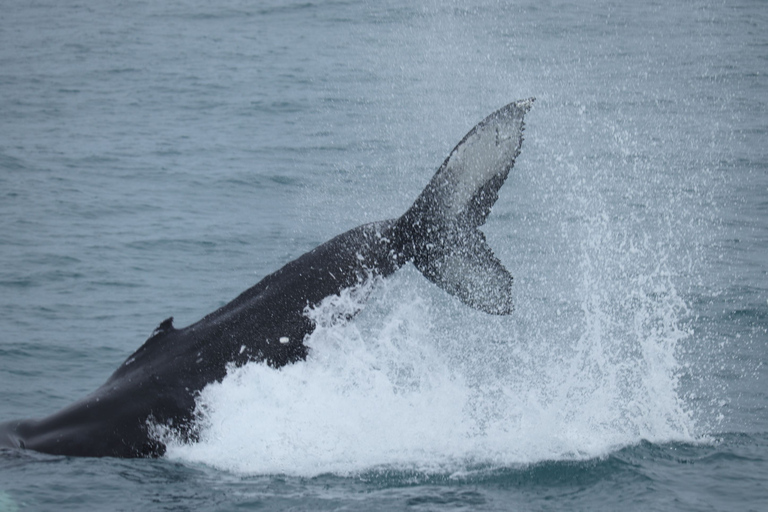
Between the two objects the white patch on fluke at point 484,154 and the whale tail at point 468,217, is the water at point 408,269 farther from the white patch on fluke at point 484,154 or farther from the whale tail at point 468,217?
the white patch on fluke at point 484,154

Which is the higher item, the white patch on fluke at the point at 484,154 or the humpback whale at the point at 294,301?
the white patch on fluke at the point at 484,154

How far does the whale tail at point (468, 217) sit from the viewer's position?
7117 mm

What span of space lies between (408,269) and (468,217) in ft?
26.2

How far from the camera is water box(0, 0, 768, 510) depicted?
784 cm

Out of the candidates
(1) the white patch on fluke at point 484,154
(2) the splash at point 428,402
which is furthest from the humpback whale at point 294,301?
(2) the splash at point 428,402

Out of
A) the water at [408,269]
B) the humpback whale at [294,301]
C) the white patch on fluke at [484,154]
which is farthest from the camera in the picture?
the water at [408,269]

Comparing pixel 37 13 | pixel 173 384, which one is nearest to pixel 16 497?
pixel 173 384

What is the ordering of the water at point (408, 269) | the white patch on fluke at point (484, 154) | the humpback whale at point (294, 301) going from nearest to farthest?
1. the white patch on fluke at point (484, 154)
2. the humpback whale at point (294, 301)
3. the water at point (408, 269)

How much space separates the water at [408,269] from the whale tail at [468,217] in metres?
0.45

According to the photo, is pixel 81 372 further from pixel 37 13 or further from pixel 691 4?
pixel 37 13

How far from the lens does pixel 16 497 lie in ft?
24.0

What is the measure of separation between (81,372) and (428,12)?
2484 centimetres

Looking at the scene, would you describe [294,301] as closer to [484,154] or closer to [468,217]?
[468,217]

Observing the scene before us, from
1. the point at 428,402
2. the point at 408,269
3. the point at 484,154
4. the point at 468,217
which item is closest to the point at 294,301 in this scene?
the point at 468,217
